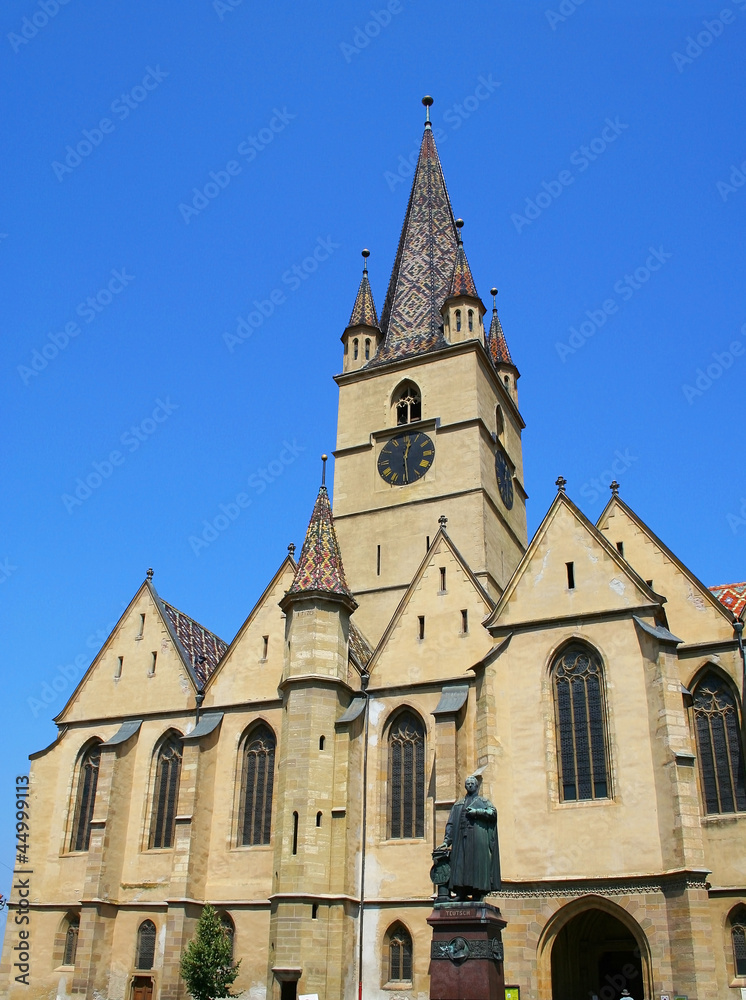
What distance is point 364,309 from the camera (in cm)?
4269

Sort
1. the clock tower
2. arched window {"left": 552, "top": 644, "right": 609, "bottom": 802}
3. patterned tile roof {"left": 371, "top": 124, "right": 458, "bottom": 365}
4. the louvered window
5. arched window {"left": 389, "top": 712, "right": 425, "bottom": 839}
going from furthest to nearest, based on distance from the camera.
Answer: patterned tile roof {"left": 371, "top": 124, "right": 458, "bottom": 365} → the clock tower → arched window {"left": 389, "top": 712, "right": 425, "bottom": 839} → the louvered window → arched window {"left": 552, "top": 644, "right": 609, "bottom": 802}

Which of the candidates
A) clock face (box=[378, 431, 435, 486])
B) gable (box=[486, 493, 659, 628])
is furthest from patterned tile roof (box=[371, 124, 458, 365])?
gable (box=[486, 493, 659, 628])

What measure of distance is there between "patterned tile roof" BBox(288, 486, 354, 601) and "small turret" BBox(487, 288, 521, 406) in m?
16.5

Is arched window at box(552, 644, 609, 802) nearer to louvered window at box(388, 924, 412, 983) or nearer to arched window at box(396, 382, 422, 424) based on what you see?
louvered window at box(388, 924, 412, 983)

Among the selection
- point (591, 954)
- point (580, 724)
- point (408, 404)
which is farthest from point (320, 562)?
point (591, 954)

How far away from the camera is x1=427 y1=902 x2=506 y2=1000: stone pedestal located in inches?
575

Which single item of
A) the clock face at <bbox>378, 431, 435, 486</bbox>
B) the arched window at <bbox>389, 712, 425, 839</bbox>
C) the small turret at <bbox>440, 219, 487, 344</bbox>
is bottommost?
the arched window at <bbox>389, 712, 425, 839</bbox>

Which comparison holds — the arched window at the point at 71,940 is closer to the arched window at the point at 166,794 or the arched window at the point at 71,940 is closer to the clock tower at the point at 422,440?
the arched window at the point at 166,794

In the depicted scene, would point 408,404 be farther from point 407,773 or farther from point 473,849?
point 473,849

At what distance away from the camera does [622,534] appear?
28.6 meters

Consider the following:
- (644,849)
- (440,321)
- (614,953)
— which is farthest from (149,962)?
(440,321)

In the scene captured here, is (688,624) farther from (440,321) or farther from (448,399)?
(440,321)

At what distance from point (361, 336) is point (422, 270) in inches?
197

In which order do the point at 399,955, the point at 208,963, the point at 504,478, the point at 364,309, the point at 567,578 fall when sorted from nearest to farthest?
the point at 208,963, the point at 399,955, the point at 567,578, the point at 504,478, the point at 364,309
